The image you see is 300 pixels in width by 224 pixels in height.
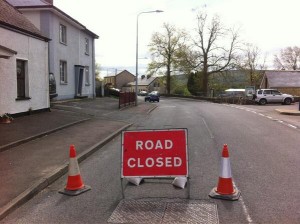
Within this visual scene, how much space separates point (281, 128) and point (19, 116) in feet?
36.3

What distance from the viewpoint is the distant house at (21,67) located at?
15.4 meters

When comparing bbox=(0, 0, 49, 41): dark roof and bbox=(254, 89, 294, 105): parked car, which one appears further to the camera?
bbox=(254, 89, 294, 105): parked car

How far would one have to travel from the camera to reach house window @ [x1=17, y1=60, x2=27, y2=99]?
1727 centimetres

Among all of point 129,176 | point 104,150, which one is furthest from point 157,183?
point 104,150

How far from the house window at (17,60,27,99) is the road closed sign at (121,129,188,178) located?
468 inches

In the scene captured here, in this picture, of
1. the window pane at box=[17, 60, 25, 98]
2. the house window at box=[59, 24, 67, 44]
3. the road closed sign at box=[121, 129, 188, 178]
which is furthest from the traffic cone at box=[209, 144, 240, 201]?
the house window at box=[59, 24, 67, 44]

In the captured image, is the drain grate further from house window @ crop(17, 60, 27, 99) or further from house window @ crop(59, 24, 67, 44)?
house window @ crop(59, 24, 67, 44)

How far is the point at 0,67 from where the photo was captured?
49.2 feet

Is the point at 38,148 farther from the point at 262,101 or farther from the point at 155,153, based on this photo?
the point at 262,101

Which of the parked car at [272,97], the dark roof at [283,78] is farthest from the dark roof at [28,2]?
the dark roof at [283,78]

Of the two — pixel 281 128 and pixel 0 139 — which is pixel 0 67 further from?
pixel 281 128

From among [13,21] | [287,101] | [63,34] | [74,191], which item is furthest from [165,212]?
[287,101]

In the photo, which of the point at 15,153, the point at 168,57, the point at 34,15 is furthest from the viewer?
the point at 168,57

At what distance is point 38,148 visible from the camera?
413 inches
